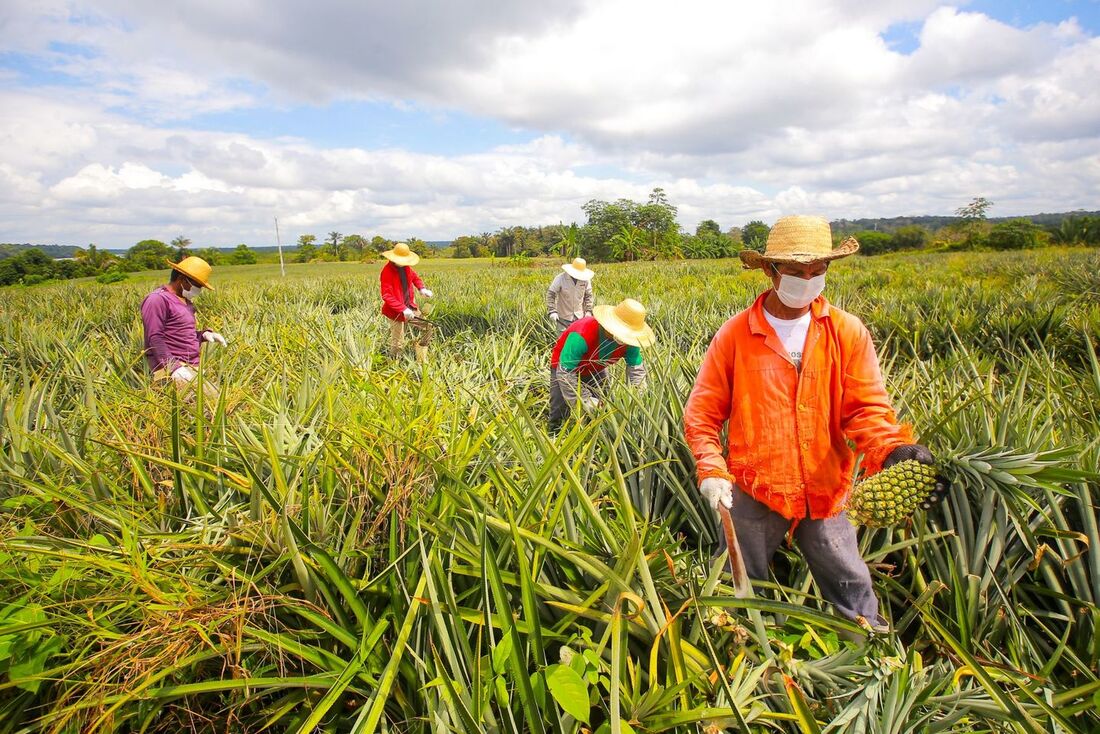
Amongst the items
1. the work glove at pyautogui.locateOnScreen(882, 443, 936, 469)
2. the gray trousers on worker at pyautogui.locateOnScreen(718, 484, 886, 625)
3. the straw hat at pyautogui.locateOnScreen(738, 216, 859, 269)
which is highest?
the straw hat at pyautogui.locateOnScreen(738, 216, 859, 269)

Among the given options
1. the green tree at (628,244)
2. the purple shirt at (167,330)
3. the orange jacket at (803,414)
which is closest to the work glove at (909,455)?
the orange jacket at (803,414)

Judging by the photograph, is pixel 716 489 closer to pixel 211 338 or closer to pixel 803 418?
pixel 803 418

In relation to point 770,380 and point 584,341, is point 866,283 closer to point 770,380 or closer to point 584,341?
point 584,341

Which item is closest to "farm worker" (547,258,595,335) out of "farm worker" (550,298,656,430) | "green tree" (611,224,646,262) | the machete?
"farm worker" (550,298,656,430)

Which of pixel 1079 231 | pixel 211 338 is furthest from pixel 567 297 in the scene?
pixel 1079 231

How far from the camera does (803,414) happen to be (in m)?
1.72

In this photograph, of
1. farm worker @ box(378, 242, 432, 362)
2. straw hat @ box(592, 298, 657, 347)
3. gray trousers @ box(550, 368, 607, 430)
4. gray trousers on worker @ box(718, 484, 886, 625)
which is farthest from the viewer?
farm worker @ box(378, 242, 432, 362)

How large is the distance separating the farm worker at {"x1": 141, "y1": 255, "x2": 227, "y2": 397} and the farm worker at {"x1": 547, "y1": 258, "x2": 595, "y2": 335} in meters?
3.34

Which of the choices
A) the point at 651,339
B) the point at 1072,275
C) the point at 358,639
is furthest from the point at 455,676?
the point at 1072,275

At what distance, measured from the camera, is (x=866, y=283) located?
10195 millimetres

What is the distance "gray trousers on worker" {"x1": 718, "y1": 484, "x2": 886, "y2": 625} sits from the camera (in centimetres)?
173

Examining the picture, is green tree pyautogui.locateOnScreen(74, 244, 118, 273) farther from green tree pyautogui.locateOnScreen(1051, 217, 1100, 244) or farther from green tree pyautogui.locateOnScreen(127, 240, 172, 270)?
green tree pyautogui.locateOnScreen(1051, 217, 1100, 244)

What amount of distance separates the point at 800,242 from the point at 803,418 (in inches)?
23.1

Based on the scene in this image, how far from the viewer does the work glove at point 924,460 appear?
1.35m
